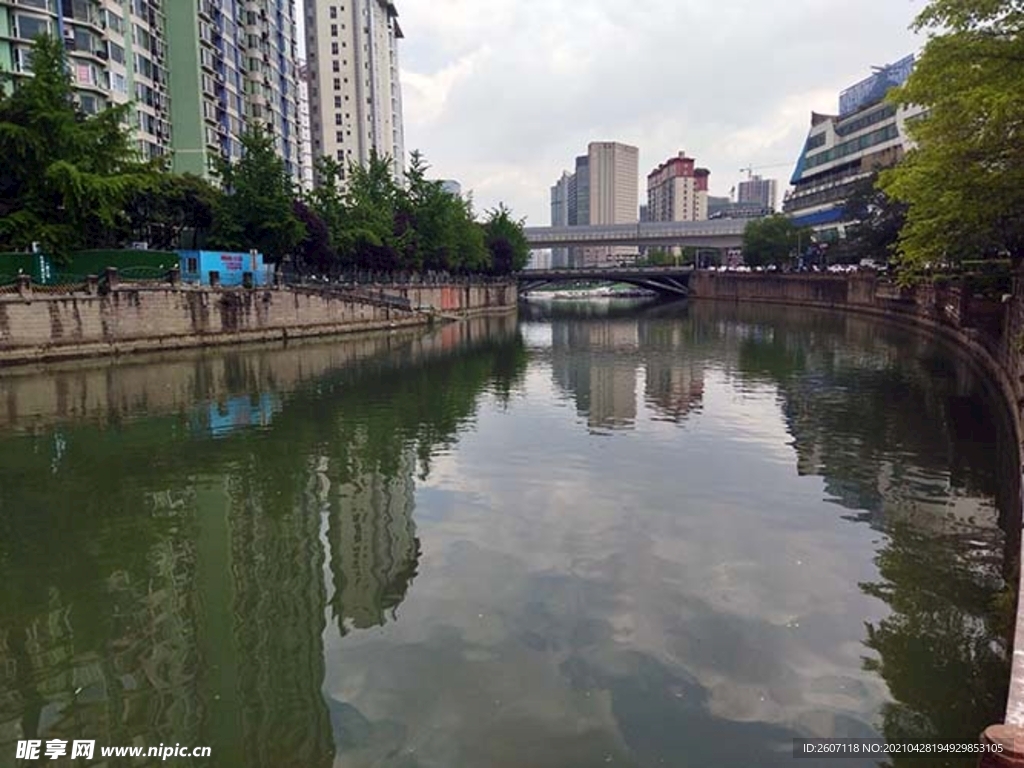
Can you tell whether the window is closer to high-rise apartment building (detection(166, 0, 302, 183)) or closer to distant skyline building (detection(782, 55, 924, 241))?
high-rise apartment building (detection(166, 0, 302, 183))

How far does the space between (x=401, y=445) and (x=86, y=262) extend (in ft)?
93.5

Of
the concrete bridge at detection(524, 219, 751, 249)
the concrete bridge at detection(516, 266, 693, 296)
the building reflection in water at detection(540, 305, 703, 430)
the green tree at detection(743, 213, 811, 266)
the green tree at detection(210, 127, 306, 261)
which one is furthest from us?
the concrete bridge at detection(516, 266, 693, 296)

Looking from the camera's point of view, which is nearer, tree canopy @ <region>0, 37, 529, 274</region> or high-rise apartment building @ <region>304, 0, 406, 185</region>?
tree canopy @ <region>0, 37, 529, 274</region>

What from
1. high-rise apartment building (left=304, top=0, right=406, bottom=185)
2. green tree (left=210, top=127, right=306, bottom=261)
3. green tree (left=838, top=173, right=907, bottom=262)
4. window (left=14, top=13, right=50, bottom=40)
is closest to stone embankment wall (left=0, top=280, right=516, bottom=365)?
green tree (left=210, top=127, right=306, bottom=261)

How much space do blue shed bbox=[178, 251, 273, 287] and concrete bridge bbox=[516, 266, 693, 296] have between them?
61964 mm

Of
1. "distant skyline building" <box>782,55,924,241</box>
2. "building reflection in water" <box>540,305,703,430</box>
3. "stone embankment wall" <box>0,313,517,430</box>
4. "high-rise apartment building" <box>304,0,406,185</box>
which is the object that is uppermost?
"high-rise apartment building" <box>304,0,406,185</box>

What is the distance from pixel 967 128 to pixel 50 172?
3716cm

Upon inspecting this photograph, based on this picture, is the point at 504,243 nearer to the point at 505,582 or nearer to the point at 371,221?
the point at 371,221

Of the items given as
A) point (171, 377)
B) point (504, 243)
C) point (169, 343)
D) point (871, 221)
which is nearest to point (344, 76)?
point (504, 243)

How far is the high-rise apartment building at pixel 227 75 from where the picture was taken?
2432 inches

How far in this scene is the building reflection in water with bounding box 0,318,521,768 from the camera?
23.9ft

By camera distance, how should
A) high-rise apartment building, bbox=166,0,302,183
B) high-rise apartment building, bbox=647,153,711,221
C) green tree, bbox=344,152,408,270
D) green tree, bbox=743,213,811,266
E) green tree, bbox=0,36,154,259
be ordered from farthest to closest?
high-rise apartment building, bbox=647,153,711,221 < green tree, bbox=743,213,811,266 < high-rise apartment building, bbox=166,0,302,183 < green tree, bbox=344,152,408,270 < green tree, bbox=0,36,154,259

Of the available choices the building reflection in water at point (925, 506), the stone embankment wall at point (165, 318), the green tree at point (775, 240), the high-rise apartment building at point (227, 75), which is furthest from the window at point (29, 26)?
the green tree at point (775, 240)

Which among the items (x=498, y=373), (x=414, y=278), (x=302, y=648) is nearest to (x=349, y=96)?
(x=414, y=278)
